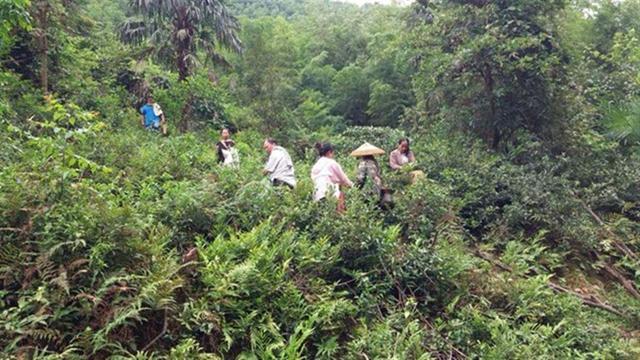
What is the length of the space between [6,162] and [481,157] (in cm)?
826

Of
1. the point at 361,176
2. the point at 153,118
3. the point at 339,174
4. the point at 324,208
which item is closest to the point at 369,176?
the point at 361,176

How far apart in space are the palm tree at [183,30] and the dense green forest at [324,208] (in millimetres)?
66

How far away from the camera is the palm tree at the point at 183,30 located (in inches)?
605

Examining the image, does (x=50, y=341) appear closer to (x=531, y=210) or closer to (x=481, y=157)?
(x=531, y=210)

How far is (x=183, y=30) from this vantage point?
15.5 metres

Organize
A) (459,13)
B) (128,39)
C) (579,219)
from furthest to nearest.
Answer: (128,39)
(459,13)
(579,219)

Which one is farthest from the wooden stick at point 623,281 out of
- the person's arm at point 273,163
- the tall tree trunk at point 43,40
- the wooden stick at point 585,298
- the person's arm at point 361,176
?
the tall tree trunk at point 43,40

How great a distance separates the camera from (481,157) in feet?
34.9

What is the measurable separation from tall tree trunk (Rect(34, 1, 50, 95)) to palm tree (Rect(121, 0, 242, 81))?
12.7 ft

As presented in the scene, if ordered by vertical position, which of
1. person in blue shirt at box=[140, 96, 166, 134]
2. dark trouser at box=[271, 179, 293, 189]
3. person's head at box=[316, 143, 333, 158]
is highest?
person's head at box=[316, 143, 333, 158]

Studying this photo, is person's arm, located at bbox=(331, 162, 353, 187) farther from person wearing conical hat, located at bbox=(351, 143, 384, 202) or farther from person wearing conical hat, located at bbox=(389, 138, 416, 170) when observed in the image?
person wearing conical hat, located at bbox=(389, 138, 416, 170)

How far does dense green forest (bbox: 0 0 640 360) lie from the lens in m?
4.38

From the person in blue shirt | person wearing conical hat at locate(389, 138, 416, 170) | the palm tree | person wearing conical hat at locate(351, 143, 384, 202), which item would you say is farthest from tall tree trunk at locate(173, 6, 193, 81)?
person wearing conical hat at locate(351, 143, 384, 202)

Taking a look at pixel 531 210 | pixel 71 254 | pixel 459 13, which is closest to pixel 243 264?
pixel 71 254
